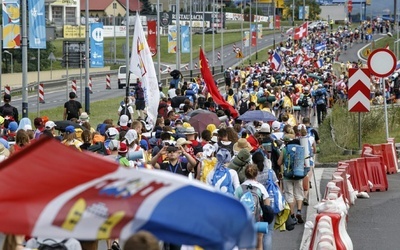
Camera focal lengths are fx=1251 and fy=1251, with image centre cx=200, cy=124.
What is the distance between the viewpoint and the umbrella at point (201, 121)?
838 inches

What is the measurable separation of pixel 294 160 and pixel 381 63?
794 cm

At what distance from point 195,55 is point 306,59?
4078cm

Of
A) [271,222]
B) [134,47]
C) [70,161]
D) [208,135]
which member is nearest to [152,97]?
[134,47]

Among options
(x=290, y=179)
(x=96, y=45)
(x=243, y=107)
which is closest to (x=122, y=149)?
(x=290, y=179)

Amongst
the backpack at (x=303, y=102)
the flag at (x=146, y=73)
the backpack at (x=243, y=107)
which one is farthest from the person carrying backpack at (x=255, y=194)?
the backpack at (x=303, y=102)

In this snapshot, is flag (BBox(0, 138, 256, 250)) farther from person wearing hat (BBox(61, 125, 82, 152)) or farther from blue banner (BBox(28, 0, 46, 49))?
blue banner (BBox(28, 0, 46, 49))

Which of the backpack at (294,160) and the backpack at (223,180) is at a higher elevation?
the backpack at (223,180)

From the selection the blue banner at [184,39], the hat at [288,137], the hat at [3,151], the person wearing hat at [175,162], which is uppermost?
the person wearing hat at [175,162]

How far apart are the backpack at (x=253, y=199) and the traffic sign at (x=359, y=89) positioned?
12.0 metres

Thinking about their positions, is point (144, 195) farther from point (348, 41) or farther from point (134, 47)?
point (348, 41)

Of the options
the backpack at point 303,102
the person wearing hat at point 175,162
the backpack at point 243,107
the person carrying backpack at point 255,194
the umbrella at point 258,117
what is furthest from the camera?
the backpack at point 303,102

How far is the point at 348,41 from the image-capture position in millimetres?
116562

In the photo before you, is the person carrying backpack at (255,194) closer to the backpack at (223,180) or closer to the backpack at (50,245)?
the backpack at (223,180)

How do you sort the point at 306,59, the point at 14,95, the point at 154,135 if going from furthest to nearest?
the point at 306,59
the point at 14,95
the point at 154,135
